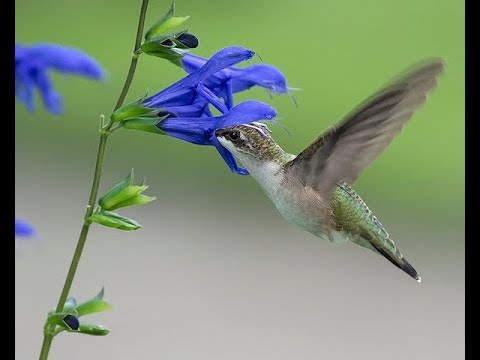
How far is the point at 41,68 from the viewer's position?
163 centimetres

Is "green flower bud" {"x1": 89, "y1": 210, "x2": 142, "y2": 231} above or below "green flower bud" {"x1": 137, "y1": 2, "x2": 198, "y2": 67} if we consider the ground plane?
below

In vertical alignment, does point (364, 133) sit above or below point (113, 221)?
above

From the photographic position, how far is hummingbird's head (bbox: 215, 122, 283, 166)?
1350 mm

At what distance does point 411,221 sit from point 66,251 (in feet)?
6.48

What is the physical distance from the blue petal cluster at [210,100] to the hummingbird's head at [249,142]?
1 cm

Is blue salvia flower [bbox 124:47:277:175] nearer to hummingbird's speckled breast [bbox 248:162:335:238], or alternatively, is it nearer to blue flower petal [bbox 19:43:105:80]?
hummingbird's speckled breast [bbox 248:162:335:238]

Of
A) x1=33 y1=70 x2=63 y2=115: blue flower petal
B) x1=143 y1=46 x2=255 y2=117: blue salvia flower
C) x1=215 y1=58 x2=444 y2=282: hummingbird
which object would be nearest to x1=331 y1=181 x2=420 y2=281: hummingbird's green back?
x1=215 y1=58 x2=444 y2=282: hummingbird

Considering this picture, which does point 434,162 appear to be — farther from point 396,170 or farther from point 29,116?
point 29,116

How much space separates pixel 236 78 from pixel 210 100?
0.12m

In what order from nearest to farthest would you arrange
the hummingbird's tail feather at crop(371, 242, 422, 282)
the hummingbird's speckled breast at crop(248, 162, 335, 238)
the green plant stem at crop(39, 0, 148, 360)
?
the green plant stem at crop(39, 0, 148, 360) < the hummingbird's speckled breast at crop(248, 162, 335, 238) < the hummingbird's tail feather at crop(371, 242, 422, 282)

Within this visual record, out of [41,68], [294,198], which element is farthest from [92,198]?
[41,68]

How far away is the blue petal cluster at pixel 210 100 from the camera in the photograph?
1.31 m

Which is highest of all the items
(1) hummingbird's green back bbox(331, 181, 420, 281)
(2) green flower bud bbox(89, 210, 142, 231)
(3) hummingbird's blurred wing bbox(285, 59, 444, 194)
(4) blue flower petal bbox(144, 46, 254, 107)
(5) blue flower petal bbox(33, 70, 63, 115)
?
(5) blue flower petal bbox(33, 70, 63, 115)

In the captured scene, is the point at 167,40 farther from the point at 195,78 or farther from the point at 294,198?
the point at 294,198
